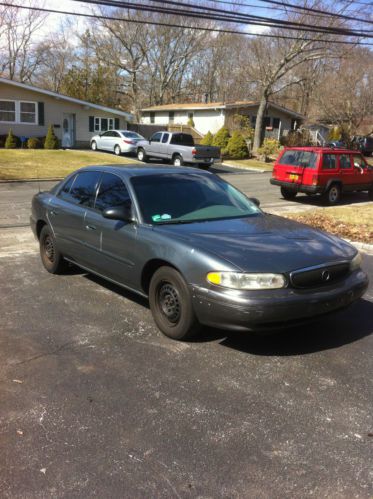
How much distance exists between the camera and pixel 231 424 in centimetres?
306

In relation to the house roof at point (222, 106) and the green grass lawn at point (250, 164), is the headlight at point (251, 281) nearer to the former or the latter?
the green grass lawn at point (250, 164)

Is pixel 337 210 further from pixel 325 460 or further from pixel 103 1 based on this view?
pixel 325 460

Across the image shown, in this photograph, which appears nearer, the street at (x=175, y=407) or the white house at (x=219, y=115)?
the street at (x=175, y=407)

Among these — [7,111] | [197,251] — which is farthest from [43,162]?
[197,251]

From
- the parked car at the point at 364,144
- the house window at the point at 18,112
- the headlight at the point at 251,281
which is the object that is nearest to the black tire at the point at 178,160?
the house window at the point at 18,112

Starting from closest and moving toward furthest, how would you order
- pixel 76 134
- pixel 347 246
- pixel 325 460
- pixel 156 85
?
pixel 325 460 → pixel 347 246 → pixel 76 134 → pixel 156 85

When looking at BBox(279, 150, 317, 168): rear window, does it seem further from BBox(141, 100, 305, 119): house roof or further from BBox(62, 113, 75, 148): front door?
BBox(141, 100, 305, 119): house roof

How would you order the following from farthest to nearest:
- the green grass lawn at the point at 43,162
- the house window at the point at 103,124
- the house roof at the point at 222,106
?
1. the house roof at the point at 222,106
2. the house window at the point at 103,124
3. the green grass lawn at the point at 43,162

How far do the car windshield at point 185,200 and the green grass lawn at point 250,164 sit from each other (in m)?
22.7

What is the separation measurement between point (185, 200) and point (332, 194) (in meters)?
10.9

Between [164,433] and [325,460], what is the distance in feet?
3.20

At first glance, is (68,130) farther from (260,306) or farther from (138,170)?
(260,306)

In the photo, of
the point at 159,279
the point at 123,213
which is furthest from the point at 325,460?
the point at 123,213

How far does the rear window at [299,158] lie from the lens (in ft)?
47.1
